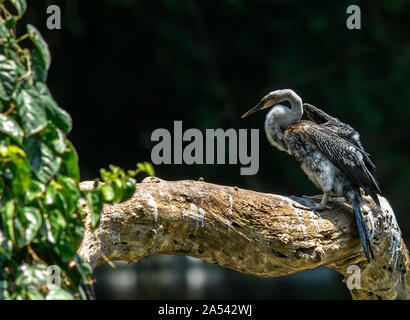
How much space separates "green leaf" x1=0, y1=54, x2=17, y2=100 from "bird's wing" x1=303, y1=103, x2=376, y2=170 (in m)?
2.47

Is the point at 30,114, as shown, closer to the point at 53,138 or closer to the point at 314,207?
the point at 53,138

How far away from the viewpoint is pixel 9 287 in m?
2.31

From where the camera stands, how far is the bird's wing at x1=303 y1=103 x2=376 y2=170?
424 cm

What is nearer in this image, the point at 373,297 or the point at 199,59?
the point at 373,297

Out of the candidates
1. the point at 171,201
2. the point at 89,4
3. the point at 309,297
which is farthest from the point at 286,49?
the point at 171,201

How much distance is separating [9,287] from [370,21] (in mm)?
8562

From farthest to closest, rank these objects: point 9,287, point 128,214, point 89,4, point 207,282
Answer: point 207,282 → point 89,4 → point 128,214 → point 9,287

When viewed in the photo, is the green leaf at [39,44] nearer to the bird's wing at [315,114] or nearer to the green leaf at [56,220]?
the green leaf at [56,220]

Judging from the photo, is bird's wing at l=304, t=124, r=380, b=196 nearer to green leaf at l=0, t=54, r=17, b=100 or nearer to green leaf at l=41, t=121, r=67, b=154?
green leaf at l=41, t=121, r=67, b=154

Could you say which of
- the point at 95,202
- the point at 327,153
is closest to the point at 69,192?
the point at 95,202

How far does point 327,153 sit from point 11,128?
2.36 meters

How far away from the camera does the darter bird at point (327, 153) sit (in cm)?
407

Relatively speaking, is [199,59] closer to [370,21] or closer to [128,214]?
[370,21]

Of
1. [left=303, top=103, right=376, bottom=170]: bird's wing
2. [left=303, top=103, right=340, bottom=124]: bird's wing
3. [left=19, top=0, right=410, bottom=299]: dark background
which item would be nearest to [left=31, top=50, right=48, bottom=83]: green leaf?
[left=303, top=103, right=376, bottom=170]: bird's wing
